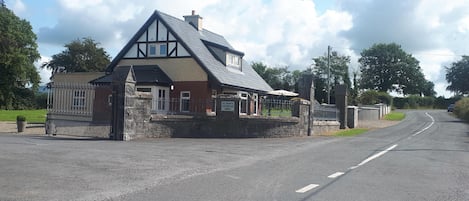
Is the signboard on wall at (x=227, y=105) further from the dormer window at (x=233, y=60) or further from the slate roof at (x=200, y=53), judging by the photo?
the dormer window at (x=233, y=60)

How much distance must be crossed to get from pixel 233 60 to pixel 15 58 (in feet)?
112

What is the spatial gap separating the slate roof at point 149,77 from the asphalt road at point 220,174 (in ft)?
57.8

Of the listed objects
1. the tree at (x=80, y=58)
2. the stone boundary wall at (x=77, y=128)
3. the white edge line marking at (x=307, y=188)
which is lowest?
the white edge line marking at (x=307, y=188)

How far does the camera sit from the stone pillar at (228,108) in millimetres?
24375

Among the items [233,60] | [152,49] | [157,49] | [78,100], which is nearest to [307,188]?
[78,100]

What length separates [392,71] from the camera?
11738 centimetres

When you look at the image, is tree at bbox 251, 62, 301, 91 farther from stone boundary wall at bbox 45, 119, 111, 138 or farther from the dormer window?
stone boundary wall at bbox 45, 119, 111, 138

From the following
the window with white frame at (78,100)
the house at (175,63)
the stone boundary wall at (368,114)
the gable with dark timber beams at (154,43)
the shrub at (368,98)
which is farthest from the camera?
the shrub at (368,98)

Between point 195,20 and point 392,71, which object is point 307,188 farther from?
point 392,71

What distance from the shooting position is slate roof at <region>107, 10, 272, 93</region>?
116 ft

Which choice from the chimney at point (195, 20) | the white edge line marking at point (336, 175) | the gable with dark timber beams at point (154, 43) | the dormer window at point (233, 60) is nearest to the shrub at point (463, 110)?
the dormer window at point (233, 60)

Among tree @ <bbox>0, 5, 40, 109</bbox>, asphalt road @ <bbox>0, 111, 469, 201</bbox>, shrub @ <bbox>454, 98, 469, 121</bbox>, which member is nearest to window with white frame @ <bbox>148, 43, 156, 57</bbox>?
asphalt road @ <bbox>0, 111, 469, 201</bbox>

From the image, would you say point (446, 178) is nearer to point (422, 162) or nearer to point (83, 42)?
point (422, 162)

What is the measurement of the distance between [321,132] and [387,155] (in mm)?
13720
